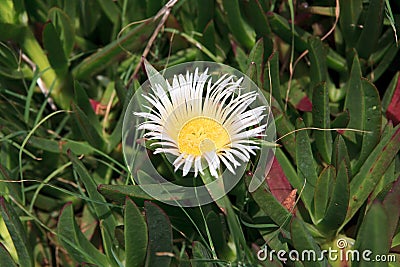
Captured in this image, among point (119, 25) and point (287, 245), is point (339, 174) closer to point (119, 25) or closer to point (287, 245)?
point (287, 245)

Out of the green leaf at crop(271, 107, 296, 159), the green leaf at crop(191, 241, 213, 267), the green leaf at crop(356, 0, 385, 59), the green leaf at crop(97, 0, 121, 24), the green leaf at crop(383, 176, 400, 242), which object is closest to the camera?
the green leaf at crop(383, 176, 400, 242)

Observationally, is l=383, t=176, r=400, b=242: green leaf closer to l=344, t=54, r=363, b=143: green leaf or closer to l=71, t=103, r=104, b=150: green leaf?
l=344, t=54, r=363, b=143: green leaf

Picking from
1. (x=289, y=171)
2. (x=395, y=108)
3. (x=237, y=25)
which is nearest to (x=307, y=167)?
(x=289, y=171)

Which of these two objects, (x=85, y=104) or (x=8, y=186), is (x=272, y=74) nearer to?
(x=85, y=104)

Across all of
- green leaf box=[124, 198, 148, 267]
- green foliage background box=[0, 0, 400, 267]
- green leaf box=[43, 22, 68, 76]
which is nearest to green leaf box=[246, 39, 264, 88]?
green foliage background box=[0, 0, 400, 267]

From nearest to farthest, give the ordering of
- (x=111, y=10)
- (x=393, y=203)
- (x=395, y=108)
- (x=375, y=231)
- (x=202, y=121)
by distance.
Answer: (x=375, y=231), (x=393, y=203), (x=202, y=121), (x=395, y=108), (x=111, y=10)

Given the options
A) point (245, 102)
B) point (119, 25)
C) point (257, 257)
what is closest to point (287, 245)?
point (257, 257)

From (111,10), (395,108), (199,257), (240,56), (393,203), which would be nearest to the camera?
(393,203)

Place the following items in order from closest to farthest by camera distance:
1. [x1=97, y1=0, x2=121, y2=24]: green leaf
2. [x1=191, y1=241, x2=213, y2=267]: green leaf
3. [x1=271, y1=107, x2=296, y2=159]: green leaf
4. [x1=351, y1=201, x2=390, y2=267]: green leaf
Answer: [x1=351, y1=201, x2=390, y2=267]: green leaf, [x1=191, y1=241, x2=213, y2=267]: green leaf, [x1=271, y1=107, x2=296, y2=159]: green leaf, [x1=97, y1=0, x2=121, y2=24]: green leaf
